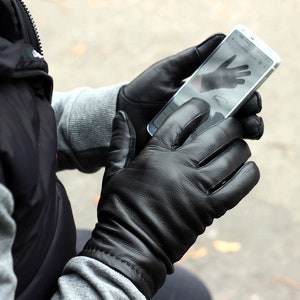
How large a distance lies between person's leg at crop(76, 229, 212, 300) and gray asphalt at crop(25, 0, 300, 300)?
647mm

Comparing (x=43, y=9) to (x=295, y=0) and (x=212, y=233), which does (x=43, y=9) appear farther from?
(x=212, y=233)

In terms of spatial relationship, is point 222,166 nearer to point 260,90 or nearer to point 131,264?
point 131,264

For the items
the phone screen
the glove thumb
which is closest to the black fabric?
the glove thumb

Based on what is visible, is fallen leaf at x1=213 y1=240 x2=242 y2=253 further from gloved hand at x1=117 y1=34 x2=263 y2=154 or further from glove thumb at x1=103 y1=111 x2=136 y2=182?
glove thumb at x1=103 y1=111 x2=136 y2=182

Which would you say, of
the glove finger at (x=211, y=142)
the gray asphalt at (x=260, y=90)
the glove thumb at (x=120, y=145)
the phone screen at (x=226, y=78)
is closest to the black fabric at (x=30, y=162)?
the glove thumb at (x=120, y=145)

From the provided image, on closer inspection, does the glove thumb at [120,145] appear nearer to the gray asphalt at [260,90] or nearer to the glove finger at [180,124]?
the glove finger at [180,124]

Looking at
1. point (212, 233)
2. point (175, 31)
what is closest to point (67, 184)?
point (212, 233)

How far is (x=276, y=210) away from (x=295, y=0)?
4.02 ft

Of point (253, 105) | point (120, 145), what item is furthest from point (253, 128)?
point (120, 145)

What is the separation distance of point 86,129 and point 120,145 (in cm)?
17

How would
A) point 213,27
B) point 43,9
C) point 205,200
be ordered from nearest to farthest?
point 205,200, point 213,27, point 43,9

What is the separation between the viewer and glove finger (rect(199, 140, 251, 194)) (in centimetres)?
99

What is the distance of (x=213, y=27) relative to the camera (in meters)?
2.72

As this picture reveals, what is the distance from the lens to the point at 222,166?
1.01 m
